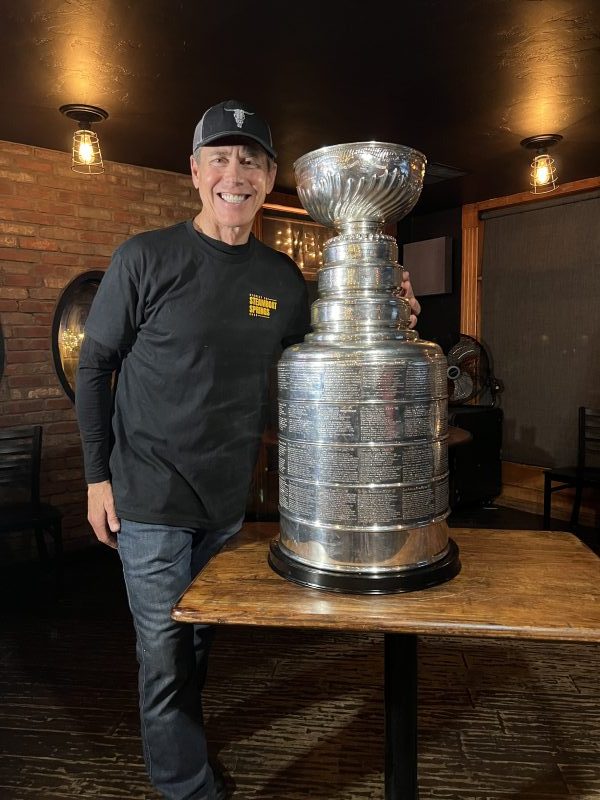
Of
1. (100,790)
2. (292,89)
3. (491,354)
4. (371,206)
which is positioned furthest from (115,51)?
(491,354)

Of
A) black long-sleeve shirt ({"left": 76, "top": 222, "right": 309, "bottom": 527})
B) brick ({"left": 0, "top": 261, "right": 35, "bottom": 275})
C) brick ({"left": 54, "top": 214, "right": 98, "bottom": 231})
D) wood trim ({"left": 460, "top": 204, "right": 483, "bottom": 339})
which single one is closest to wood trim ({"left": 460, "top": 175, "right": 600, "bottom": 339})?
wood trim ({"left": 460, "top": 204, "right": 483, "bottom": 339})

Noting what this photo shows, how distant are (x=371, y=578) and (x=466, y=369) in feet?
15.2

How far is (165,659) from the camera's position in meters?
1.55

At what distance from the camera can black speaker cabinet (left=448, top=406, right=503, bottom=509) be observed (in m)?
5.24

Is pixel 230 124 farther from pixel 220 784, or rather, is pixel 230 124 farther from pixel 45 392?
pixel 45 392

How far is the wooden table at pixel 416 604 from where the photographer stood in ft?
3.20

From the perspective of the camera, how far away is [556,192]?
17.0ft

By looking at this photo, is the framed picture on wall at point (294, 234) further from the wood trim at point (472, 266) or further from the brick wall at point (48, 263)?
the wood trim at point (472, 266)

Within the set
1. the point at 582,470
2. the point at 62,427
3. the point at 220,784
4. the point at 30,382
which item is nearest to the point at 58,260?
the point at 30,382

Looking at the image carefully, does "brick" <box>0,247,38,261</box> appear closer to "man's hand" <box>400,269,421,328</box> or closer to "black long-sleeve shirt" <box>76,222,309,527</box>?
"black long-sleeve shirt" <box>76,222,309,527</box>

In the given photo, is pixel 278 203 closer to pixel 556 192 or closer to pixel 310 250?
pixel 310 250

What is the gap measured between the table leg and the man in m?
0.58

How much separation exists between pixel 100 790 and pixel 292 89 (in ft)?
10.2

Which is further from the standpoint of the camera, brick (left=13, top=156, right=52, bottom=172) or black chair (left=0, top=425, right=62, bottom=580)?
brick (left=13, top=156, right=52, bottom=172)
